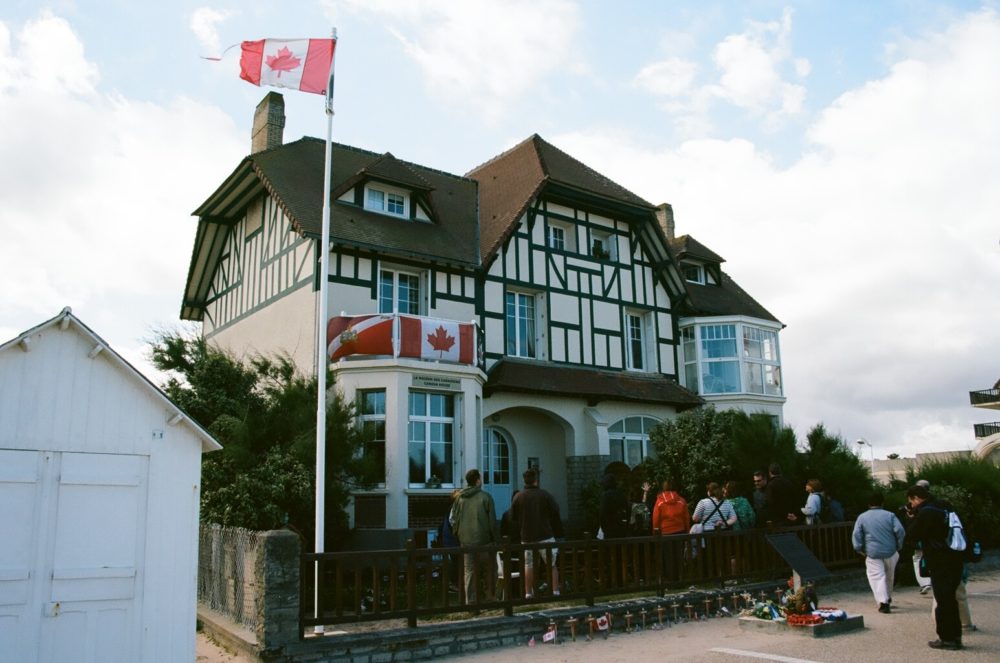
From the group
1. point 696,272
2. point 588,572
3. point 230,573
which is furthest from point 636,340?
point 230,573

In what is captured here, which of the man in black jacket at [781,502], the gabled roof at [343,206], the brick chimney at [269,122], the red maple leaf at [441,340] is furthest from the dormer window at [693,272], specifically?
the man in black jacket at [781,502]

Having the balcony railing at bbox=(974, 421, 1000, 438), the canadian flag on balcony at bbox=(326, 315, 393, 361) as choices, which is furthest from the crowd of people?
the balcony railing at bbox=(974, 421, 1000, 438)

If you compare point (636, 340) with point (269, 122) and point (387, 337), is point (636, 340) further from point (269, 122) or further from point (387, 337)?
point (269, 122)

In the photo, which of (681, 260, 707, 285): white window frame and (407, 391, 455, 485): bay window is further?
(681, 260, 707, 285): white window frame

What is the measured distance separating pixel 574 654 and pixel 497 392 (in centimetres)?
1066

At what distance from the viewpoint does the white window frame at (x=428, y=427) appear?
1650 centimetres

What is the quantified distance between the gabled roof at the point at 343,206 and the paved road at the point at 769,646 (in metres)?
10.2

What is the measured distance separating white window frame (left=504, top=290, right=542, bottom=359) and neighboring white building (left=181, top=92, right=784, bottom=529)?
48mm

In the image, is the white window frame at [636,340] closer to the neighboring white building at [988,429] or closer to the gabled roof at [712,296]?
the gabled roof at [712,296]

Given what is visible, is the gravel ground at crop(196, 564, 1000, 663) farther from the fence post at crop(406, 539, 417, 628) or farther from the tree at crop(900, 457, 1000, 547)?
the tree at crop(900, 457, 1000, 547)

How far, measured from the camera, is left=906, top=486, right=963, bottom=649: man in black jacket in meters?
8.34

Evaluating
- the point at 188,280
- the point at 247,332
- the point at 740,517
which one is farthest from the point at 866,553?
the point at 188,280

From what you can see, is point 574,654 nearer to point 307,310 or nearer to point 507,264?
point 307,310

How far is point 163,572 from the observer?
795 cm
